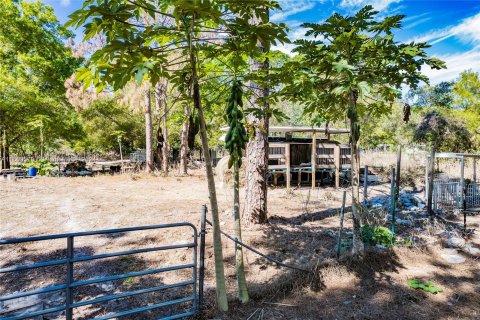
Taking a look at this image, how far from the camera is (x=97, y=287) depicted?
12.8ft

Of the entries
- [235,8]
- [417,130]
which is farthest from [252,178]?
[417,130]

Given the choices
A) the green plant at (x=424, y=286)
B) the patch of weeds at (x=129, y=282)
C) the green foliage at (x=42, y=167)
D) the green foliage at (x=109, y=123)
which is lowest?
the patch of weeds at (x=129, y=282)

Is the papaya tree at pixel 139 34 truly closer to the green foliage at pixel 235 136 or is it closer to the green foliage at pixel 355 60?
the green foliage at pixel 235 136

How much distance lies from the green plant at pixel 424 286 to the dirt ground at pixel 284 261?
74 millimetres

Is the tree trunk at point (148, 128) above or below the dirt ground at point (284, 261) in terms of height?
above

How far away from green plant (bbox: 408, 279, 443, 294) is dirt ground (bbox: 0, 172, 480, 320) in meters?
0.07

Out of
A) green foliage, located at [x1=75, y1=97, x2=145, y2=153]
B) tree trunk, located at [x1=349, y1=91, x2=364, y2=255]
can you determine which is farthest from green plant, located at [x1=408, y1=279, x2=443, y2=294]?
green foliage, located at [x1=75, y1=97, x2=145, y2=153]

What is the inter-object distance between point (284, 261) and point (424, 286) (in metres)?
1.87

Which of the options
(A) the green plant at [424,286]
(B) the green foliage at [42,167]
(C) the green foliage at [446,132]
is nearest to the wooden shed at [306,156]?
(A) the green plant at [424,286]

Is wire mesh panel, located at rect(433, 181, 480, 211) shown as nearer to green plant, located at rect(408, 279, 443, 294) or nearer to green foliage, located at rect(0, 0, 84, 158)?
green plant, located at rect(408, 279, 443, 294)

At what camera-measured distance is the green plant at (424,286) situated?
12.2ft

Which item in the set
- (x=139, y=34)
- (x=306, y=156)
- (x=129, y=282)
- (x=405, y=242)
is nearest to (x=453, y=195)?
(x=405, y=242)

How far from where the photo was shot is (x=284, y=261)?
4602 millimetres

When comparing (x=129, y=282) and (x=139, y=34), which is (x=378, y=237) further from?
(x=139, y=34)
